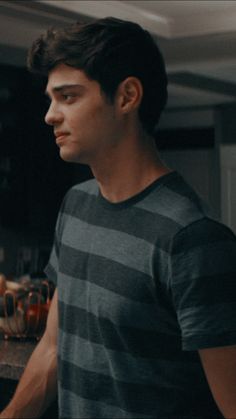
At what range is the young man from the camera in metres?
1.27

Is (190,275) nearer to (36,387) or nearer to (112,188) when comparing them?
(112,188)

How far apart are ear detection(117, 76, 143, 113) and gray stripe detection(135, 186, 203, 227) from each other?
0.15 metres

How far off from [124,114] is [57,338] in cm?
40

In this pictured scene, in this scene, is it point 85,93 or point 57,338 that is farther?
point 57,338

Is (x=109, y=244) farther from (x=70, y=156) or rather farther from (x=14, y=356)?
(x=14, y=356)

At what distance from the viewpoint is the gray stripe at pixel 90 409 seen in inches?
53.2

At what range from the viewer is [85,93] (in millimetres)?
1373

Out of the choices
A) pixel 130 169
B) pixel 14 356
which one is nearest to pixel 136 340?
pixel 130 169

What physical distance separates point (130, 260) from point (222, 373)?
0.72ft

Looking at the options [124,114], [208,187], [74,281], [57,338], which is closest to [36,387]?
[57,338]

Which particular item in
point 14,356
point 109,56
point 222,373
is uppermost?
A: point 109,56

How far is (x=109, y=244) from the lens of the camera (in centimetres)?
139

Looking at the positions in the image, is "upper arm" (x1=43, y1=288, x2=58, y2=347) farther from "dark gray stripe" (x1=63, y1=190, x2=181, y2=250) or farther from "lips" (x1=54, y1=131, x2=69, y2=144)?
"lips" (x1=54, y1=131, x2=69, y2=144)

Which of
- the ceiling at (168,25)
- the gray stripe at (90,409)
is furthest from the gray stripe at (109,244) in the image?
the ceiling at (168,25)
